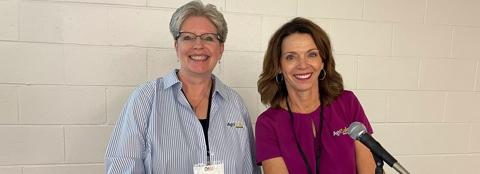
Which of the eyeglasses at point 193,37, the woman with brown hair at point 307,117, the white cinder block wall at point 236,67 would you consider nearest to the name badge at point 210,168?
the woman with brown hair at point 307,117

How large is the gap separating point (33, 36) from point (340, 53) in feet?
5.30

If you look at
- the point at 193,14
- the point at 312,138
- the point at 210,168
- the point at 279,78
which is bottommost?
the point at 210,168

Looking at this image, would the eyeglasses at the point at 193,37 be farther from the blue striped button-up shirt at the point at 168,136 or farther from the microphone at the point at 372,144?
the microphone at the point at 372,144

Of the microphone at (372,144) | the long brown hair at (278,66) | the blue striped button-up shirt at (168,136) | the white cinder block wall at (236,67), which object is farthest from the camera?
the white cinder block wall at (236,67)

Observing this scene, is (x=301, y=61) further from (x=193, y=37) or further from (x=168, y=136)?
(x=168, y=136)

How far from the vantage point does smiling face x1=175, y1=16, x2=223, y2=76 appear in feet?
4.55

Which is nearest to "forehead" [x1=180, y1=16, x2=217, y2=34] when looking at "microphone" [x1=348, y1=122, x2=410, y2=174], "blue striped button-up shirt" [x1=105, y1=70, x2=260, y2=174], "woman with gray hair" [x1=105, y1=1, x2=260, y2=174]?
"woman with gray hair" [x1=105, y1=1, x2=260, y2=174]

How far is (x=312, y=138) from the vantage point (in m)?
1.43

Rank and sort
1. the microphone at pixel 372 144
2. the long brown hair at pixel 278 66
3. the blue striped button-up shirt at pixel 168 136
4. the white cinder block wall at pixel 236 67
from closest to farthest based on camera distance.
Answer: the microphone at pixel 372 144 < the blue striped button-up shirt at pixel 168 136 < the long brown hair at pixel 278 66 < the white cinder block wall at pixel 236 67

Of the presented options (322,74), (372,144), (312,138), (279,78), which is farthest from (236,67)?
(372,144)

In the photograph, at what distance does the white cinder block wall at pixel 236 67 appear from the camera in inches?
67.6

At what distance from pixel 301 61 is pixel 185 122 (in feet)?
1.73

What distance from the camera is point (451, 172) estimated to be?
2301 mm

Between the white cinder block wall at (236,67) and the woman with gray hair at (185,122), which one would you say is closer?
the woman with gray hair at (185,122)
